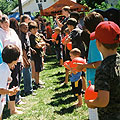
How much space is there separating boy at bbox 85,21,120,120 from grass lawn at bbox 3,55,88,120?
8.69 ft

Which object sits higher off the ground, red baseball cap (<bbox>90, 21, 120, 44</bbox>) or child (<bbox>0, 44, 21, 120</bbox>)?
red baseball cap (<bbox>90, 21, 120, 44</bbox>)

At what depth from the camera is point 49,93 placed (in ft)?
21.9

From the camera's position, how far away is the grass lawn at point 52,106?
5039 mm

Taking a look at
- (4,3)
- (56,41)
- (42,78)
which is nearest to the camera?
(42,78)

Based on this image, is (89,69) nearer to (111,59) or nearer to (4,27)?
(111,59)

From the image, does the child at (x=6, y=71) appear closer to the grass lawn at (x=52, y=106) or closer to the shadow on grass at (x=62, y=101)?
the grass lawn at (x=52, y=106)

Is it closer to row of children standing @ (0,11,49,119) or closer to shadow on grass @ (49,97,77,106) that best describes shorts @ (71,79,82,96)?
shadow on grass @ (49,97,77,106)

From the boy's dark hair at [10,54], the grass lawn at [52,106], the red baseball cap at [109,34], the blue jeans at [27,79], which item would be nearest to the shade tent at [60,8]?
the grass lawn at [52,106]

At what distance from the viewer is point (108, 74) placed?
7.05 ft

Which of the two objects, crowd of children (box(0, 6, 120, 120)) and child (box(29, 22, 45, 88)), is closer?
crowd of children (box(0, 6, 120, 120))

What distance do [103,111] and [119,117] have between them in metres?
0.16

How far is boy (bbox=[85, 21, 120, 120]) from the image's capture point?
7.00 ft

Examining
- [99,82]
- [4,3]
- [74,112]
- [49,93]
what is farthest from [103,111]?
[4,3]

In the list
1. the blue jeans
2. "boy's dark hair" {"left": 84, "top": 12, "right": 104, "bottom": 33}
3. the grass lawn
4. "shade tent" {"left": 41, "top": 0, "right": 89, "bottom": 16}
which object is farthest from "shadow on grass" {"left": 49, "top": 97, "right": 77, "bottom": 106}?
"shade tent" {"left": 41, "top": 0, "right": 89, "bottom": 16}
